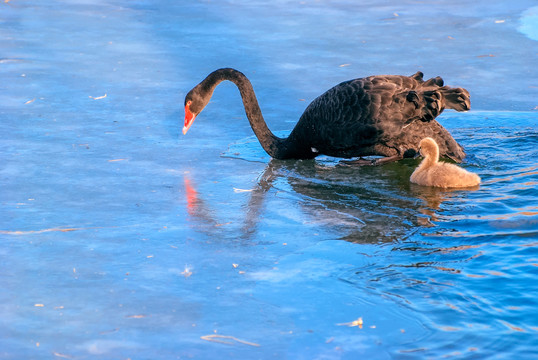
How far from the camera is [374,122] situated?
6.00 m

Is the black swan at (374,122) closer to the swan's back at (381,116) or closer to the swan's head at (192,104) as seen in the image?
the swan's back at (381,116)

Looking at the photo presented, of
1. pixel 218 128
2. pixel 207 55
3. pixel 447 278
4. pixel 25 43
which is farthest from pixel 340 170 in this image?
pixel 25 43

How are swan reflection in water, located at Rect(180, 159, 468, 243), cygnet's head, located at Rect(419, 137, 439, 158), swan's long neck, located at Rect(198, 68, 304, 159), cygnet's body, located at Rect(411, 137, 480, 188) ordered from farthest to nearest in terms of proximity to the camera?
1. swan's long neck, located at Rect(198, 68, 304, 159)
2. cygnet's head, located at Rect(419, 137, 439, 158)
3. cygnet's body, located at Rect(411, 137, 480, 188)
4. swan reflection in water, located at Rect(180, 159, 468, 243)

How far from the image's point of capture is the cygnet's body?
538cm

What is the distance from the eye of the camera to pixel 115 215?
16.4 ft

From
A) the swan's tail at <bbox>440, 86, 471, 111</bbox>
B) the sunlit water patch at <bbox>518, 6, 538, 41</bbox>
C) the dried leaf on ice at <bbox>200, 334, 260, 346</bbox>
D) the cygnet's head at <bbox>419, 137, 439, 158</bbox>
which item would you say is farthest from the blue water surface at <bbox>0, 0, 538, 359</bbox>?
the swan's tail at <bbox>440, 86, 471, 111</bbox>

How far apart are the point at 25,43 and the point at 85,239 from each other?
236 inches

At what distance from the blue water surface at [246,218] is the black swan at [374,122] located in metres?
0.16

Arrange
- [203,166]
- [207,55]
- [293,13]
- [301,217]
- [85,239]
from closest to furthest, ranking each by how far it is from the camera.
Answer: [85,239] < [301,217] < [203,166] < [207,55] < [293,13]

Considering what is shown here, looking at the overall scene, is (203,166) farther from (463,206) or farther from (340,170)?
(463,206)

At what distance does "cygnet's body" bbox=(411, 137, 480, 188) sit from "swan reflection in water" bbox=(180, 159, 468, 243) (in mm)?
57

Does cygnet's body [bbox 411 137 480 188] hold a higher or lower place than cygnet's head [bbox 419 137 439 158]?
lower

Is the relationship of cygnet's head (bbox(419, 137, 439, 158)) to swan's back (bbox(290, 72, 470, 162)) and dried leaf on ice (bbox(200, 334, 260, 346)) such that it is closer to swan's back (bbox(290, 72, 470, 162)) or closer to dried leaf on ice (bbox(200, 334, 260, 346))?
swan's back (bbox(290, 72, 470, 162))

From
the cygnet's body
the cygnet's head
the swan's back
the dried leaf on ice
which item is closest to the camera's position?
the dried leaf on ice
